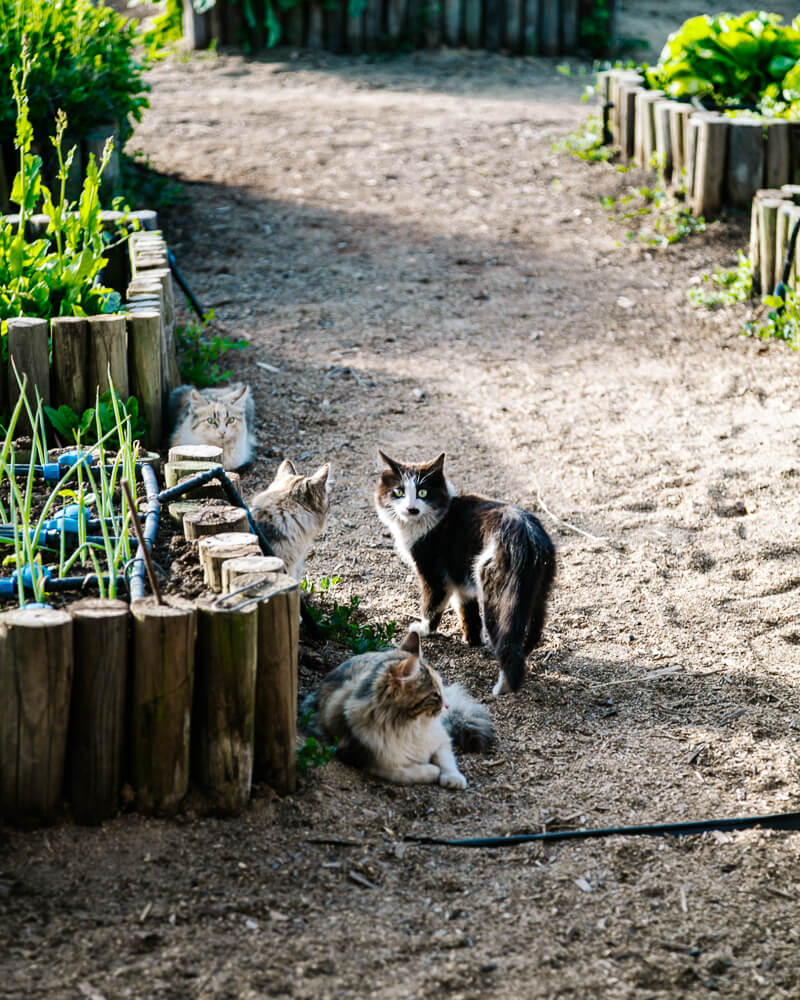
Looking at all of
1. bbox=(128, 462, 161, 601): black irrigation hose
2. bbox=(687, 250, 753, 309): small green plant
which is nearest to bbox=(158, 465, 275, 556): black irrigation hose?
bbox=(128, 462, 161, 601): black irrigation hose

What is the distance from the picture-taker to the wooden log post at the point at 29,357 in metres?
4.91

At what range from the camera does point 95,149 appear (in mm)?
8016

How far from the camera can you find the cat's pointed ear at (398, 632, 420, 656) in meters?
3.71

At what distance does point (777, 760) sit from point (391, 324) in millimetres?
4716

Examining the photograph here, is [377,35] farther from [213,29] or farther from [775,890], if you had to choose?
[775,890]

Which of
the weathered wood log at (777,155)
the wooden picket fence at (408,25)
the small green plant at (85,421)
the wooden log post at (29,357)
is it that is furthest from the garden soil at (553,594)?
the wooden picket fence at (408,25)

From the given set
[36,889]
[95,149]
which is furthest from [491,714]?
[95,149]

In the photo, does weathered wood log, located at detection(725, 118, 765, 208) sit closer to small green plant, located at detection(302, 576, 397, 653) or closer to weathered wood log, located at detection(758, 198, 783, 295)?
weathered wood log, located at detection(758, 198, 783, 295)

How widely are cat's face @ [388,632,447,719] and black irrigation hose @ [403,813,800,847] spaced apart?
44 centimetres

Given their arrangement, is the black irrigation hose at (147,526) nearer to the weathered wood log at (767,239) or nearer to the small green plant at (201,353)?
the small green plant at (201,353)

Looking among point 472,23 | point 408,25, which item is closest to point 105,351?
point 408,25

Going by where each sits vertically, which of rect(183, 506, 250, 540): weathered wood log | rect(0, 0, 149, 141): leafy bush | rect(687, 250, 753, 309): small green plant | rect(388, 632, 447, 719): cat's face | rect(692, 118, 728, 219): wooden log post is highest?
rect(0, 0, 149, 141): leafy bush

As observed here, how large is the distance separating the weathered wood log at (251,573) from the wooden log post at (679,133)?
7000mm

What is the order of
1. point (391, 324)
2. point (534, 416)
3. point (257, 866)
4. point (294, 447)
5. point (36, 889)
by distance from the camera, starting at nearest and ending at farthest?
point (36, 889)
point (257, 866)
point (294, 447)
point (534, 416)
point (391, 324)
